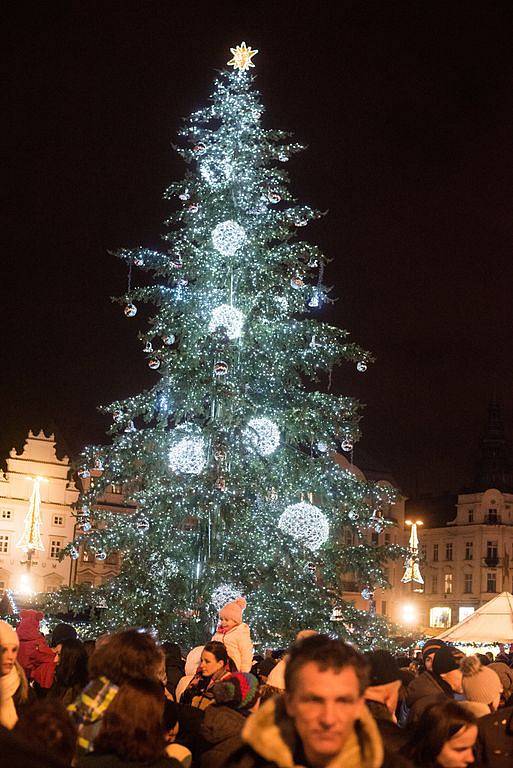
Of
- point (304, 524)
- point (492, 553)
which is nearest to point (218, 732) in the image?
point (304, 524)

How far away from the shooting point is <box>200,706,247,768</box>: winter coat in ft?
19.3

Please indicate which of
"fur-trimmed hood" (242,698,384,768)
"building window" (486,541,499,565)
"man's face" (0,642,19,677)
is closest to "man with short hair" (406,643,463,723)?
"man's face" (0,642,19,677)

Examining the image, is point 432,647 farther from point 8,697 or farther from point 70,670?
point 8,697

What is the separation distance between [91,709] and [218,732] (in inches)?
67.0

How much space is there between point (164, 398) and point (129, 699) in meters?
14.9

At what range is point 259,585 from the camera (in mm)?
18000

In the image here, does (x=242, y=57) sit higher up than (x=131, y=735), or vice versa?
(x=242, y=57)

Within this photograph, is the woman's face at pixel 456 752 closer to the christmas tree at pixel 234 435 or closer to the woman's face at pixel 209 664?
the woman's face at pixel 209 664

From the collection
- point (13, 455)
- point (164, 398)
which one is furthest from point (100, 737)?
point (13, 455)

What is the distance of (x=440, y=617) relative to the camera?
8050 cm

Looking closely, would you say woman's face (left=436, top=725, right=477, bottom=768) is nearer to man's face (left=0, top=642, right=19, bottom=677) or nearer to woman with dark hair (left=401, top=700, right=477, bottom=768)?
woman with dark hair (left=401, top=700, right=477, bottom=768)

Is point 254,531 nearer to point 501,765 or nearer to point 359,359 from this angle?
point 359,359

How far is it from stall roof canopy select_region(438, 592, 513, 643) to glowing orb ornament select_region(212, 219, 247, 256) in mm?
7750

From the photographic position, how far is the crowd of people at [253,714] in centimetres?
322
